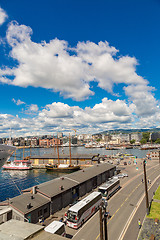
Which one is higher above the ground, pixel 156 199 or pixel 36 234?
pixel 36 234

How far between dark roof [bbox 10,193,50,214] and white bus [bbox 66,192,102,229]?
5.94 meters

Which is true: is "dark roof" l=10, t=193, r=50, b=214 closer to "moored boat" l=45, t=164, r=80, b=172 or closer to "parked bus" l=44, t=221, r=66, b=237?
"parked bus" l=44, t=221, r=66, b=237

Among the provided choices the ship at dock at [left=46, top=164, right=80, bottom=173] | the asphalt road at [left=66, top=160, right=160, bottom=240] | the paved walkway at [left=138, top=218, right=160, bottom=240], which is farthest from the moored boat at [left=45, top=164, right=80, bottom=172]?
the paved walkway at [left=138, top=218, right=160, bottom=240]

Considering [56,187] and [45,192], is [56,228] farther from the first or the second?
[56,187]

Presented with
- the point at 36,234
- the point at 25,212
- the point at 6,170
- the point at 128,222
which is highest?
the point at 36,234

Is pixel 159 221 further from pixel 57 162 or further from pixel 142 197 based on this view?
pixel 57 162

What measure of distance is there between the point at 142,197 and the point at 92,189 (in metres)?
13.7

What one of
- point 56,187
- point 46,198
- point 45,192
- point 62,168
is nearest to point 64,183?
point 56,187

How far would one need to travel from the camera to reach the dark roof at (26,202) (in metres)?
24.1

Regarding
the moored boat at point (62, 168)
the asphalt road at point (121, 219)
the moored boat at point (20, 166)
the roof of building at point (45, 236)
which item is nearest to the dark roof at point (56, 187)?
the asphalt road at point (121, 219)

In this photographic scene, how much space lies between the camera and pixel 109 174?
54094 millimetres

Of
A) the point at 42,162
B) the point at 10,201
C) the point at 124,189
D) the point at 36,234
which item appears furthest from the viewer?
the point at 42,162

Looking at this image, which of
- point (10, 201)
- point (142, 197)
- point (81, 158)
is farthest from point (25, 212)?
point (81, 158)

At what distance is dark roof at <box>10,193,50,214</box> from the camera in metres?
24.1
